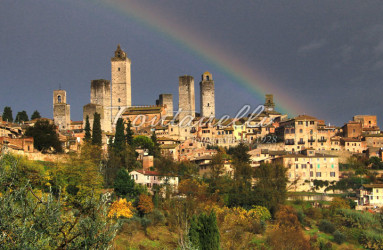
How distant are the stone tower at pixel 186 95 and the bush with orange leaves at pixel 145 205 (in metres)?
49.2

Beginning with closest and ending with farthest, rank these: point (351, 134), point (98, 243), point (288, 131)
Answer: point (98, 243), point (288, 131), point (351, 134)

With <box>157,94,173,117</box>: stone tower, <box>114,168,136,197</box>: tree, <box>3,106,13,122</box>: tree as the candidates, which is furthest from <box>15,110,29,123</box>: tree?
<box>114,168,136,197</box>: tree

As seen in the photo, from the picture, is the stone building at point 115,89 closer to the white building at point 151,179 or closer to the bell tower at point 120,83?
the bell tower at point 120,83

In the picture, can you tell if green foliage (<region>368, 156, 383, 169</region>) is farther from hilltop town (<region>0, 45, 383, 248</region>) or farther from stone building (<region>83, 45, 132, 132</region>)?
stone building (<region>83, 45, 132, 132</region>)

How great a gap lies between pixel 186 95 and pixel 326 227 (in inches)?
2031

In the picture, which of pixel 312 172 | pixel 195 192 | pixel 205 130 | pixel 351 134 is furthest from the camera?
pixel 205 130

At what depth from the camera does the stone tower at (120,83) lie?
87.7 metres

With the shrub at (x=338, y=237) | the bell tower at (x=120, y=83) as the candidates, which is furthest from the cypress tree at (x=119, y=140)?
the bell tower at (x=120, y=83)

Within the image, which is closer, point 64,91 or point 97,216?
point 97,216

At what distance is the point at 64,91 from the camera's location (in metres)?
82.4

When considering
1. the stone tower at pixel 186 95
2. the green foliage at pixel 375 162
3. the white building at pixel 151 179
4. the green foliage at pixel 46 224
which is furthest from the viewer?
the stone tower at pixel 186 95

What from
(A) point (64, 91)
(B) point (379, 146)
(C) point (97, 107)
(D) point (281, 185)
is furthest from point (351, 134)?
(A) point (64, 91)

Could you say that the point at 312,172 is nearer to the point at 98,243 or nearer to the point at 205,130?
the point at 205,130

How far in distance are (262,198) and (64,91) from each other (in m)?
47.1
